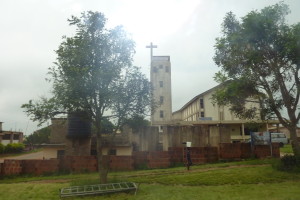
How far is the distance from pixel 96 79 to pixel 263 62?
36.4 feet

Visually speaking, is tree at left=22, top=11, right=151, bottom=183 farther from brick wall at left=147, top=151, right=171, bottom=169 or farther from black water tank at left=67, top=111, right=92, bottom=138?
black water tank at left=67, top=111, right=92, bottom=138

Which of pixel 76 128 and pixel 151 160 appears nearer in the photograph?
pixel 151 160

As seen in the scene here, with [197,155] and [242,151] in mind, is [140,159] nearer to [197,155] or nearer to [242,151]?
[197,155]

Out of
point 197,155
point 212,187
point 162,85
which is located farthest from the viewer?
point 162,85

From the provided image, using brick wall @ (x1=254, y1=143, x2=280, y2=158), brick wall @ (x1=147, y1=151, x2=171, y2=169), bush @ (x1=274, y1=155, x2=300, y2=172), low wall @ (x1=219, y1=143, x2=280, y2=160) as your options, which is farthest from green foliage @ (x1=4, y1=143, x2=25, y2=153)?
bush @ (x1=274, y1=155, x2=300, y2=172)

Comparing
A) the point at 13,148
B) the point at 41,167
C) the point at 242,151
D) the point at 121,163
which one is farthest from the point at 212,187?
the point at 13,148

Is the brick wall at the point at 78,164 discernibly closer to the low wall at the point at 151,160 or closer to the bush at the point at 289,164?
the low wall at the point at 151,160

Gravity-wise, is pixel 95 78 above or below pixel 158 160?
above

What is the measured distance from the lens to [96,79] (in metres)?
14.1

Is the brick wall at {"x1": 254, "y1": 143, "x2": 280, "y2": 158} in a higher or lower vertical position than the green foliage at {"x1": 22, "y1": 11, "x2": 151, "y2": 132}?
lower

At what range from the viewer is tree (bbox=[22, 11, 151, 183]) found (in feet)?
46.3

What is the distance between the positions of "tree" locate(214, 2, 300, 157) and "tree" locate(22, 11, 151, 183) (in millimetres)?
6519

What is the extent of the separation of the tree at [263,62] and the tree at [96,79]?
652 cm

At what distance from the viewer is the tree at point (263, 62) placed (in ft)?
53.5
